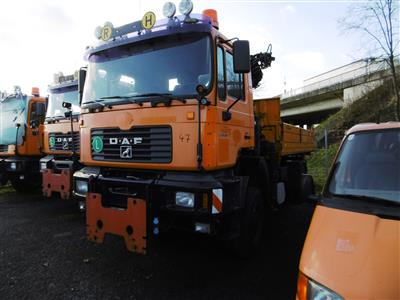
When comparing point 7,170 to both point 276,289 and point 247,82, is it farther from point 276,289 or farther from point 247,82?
point 276,289

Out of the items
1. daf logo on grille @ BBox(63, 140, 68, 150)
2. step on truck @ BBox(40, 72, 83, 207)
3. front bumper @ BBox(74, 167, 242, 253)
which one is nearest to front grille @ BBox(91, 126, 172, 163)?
front bumper @ BBox(74, 167, 242, 253)

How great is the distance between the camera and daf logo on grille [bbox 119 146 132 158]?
171 inches

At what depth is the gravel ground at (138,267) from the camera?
3.83 meters

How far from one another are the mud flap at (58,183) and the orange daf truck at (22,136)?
3.20 metres

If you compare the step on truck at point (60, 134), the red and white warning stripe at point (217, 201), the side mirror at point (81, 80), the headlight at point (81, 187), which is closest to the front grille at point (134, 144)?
the headlight at point (81, 187)

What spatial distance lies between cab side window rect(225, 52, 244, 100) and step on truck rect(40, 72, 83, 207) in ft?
10.7

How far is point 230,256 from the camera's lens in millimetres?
4875

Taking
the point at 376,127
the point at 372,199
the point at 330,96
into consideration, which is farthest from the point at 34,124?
the point at 330,96

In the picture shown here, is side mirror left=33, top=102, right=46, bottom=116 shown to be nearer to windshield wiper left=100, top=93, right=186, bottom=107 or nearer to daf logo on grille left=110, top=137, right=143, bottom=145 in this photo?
daf logo on grille left=110, top=137, right=143, bottom=145

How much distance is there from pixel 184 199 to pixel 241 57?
174cm

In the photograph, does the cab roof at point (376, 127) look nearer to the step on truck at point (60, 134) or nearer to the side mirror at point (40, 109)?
the step on truck at point (60, 134)

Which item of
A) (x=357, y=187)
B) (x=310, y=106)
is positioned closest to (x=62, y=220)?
(x=357, y=187)

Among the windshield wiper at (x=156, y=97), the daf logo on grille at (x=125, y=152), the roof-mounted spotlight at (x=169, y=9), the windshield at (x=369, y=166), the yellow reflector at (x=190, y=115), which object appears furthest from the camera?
the daf logo on grille at (x=125, y=152)

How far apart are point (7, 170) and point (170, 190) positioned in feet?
23.9
